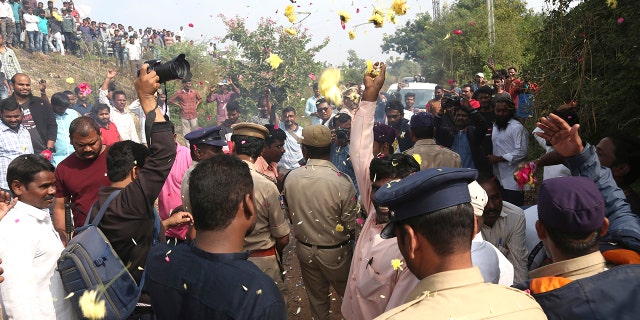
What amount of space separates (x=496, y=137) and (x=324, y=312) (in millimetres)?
3272

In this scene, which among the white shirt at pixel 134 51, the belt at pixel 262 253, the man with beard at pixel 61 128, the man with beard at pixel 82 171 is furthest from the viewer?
the white shirt at pixel 134 51

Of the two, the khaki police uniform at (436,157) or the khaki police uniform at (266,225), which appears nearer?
the khaki police uniform at (266,225)

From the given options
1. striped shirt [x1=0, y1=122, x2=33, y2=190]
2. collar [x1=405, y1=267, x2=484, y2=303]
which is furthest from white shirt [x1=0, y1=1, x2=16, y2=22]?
collar [x1=405, y1=267, x2=484, y2=303]

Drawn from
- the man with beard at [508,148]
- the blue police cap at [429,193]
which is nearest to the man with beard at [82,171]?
the blue police cap at [429,193]

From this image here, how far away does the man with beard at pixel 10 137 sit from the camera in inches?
324

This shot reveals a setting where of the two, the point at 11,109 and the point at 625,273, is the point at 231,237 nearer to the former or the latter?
the point at 625,273

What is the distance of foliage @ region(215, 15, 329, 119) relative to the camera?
16094 mm

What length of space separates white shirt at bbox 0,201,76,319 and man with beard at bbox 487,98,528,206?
5.20 metres

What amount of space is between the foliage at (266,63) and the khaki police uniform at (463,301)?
1437cm

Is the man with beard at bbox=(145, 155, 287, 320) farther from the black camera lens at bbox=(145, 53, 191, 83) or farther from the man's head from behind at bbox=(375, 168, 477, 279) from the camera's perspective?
the black camera lens at bbox=(145, 53, 191, 83)

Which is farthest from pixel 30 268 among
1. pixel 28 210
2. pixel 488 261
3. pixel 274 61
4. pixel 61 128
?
pixel 274 61

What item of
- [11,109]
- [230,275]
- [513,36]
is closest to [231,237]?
[230,275]

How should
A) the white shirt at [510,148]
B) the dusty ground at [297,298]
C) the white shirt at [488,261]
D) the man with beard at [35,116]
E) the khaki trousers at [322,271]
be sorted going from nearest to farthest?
the white shirt at [488,261]
the khaki trousers at [322,271]
the dusty ground at [297,298]
the white shirt at [510,148]
the man with beard at [35,116]

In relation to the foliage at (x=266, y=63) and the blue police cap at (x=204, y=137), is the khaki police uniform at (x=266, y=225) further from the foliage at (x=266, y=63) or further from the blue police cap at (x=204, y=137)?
the foliage at (x=266, y=63)
